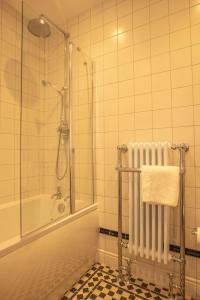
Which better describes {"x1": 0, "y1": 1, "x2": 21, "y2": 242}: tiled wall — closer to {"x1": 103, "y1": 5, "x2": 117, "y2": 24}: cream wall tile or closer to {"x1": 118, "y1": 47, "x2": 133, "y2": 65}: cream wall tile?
{"x1": 103, "y1": 5, "x2": 117, "y2": 24}: cream wall tile

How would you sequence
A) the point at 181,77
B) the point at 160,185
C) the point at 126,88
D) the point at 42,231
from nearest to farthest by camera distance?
the point at 42,231
the point at 160,185
the point at 181,77
the point at 126,88

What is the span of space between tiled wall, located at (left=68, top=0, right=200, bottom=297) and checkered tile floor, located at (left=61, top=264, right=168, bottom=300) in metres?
0.11

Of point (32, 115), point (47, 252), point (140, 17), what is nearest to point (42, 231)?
point (47, 252)

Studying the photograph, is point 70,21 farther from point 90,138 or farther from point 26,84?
point 90,138

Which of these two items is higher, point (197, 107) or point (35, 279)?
point (197, 107)

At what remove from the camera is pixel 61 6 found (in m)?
1.82

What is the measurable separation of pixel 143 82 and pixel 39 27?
3.12 feet

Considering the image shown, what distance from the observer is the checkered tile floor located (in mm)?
1324

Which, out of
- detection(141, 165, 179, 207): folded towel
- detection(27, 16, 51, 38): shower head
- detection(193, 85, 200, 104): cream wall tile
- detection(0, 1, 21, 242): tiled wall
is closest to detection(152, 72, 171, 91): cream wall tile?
detection(193, 85, 200, 104): cream wall tile

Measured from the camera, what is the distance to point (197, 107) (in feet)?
4.35

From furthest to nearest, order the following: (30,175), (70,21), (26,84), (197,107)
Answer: (70,21) < (26,84) < (30,175) < (197,107)

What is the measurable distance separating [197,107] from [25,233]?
1452 mm

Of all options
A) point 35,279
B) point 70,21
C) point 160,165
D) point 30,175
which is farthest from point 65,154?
point 70,21

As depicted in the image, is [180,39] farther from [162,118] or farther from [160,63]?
[162,118]
